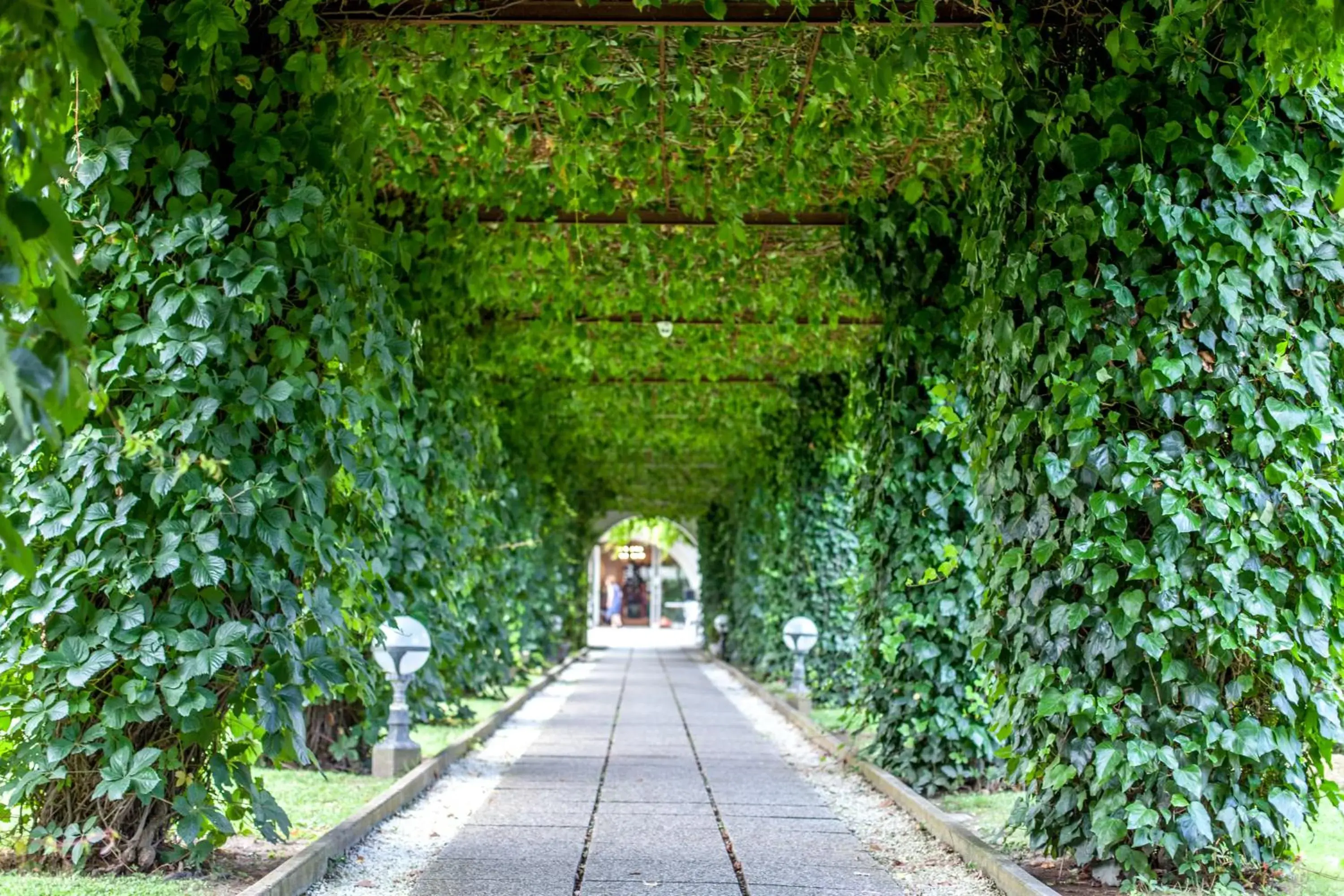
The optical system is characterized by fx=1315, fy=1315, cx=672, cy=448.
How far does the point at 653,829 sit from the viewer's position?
5.98 metres

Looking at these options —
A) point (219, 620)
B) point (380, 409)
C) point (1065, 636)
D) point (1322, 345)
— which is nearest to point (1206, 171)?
point (1322, 345)

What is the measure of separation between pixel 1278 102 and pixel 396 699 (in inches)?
211

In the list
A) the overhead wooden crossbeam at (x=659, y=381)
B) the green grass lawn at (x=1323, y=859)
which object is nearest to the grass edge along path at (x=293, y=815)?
the green grass lawn at (x=1323, y=859)

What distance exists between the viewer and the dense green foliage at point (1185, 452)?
4.10 meters

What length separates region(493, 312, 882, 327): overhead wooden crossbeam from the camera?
388 inches

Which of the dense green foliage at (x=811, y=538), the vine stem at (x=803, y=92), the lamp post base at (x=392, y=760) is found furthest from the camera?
the dense green foliage at (x=811, y=538)

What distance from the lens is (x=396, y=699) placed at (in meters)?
7.41

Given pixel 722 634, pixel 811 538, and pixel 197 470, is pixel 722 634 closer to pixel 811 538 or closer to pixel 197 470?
pixel 811 538

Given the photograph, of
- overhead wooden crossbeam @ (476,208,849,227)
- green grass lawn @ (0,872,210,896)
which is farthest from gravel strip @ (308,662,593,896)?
overhead wooden crossbeam @ (476,208,849,227)

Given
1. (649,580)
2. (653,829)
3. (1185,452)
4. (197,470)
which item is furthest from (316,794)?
(649,580)

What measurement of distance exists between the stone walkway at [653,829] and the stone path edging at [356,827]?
1.22ft

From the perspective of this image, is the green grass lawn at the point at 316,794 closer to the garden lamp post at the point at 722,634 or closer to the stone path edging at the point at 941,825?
the stone path edging at the point at 941,825

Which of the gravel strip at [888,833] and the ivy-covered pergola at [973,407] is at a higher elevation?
the ivy-covered pergola at [973,407]

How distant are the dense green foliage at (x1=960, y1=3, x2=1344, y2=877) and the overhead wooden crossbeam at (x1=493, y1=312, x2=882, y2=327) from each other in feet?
17.7
